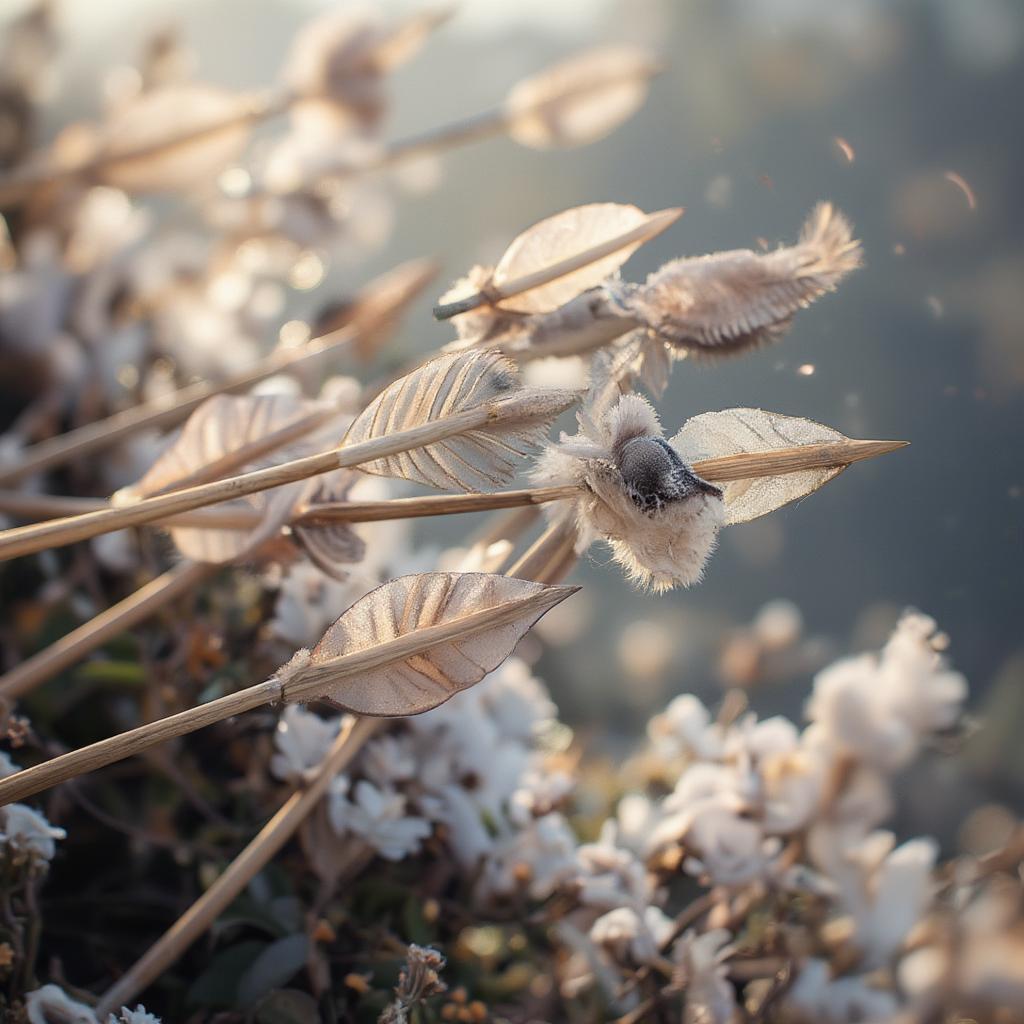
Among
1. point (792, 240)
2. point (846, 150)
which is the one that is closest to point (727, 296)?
point (792, 240)

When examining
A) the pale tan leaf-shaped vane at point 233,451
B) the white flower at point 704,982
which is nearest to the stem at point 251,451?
the pale tan leaf-shaped vane at point 233,451

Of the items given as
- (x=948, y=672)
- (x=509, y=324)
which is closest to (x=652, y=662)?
(x=948, y=672)

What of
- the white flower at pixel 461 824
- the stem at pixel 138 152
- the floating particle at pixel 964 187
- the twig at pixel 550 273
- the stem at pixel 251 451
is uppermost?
the stem at pixel 138 152

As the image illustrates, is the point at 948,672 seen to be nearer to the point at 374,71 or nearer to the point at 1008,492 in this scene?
the point at 1008,492

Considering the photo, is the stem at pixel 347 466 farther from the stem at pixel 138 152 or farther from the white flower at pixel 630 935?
the stem at pixel 138 152

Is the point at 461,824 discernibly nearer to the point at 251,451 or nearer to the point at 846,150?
the point at 251,451

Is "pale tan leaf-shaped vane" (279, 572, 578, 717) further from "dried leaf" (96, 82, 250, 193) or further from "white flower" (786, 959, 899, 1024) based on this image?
"dried leaf" (96, 82, 250, 193)
